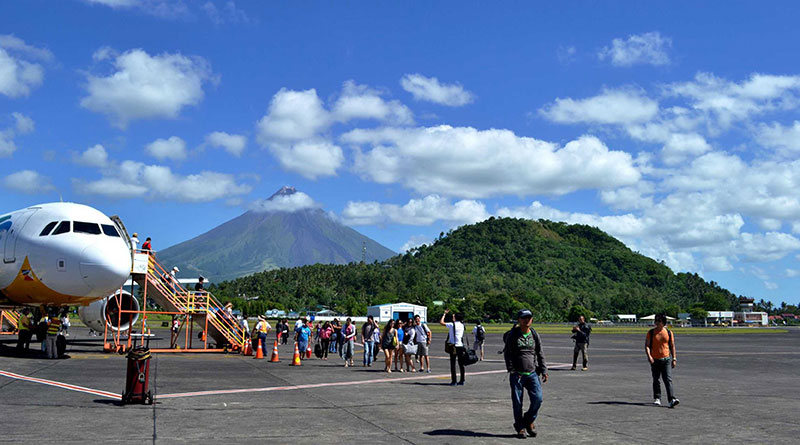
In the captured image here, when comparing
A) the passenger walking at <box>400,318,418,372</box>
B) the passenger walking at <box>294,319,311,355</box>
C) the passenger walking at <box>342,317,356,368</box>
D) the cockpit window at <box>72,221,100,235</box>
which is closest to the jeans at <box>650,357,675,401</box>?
the passenger walking at <box>400,318,418,372</box>

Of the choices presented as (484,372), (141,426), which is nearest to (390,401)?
(141,426)

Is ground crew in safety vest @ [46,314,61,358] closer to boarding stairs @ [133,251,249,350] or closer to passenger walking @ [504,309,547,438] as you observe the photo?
boarding stairs @ [133,251,249,350]

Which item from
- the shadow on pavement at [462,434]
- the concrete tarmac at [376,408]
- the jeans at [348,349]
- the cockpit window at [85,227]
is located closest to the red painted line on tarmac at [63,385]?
the concrete tarmac at [376,408]

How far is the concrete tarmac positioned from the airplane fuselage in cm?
269

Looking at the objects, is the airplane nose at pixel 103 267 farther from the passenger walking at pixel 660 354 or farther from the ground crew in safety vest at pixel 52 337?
the passenger walking at pixel 660 354

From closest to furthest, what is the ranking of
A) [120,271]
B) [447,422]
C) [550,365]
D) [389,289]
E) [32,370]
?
[447,422], [32,370], [120,271], [550,365], [389,289]

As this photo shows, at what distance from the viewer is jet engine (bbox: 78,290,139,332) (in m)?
30.7

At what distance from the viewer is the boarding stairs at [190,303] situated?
30516 mm

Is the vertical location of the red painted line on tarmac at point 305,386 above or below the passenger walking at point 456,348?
below

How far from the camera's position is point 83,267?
22.9 metres

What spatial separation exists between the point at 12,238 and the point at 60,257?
102 inches

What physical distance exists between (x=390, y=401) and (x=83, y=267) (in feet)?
45.7

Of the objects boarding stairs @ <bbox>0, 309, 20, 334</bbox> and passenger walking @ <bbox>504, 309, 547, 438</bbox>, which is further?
boarding stairs @ <bbox>0, 309, 20, 334</bbox>

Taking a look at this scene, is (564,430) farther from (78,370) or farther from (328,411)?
(78,370)
